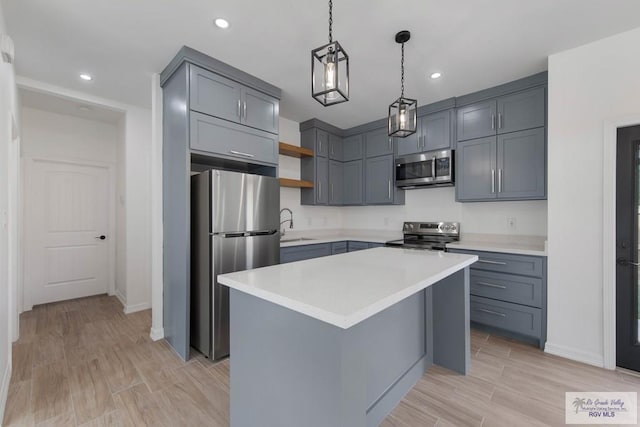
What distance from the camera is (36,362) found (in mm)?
2291

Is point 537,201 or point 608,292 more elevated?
point 537,201

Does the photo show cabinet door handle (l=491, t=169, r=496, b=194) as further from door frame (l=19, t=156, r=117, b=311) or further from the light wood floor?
door frame (l=19, t=156, r=117, b=311)

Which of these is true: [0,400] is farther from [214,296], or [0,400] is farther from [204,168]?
[204,168]

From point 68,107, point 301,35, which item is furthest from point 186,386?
point 68,107

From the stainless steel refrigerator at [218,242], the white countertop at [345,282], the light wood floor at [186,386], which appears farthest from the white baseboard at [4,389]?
the white countertop at [345,282]

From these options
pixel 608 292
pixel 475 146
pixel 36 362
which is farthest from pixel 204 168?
pixel 608 292

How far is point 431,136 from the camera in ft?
11.5

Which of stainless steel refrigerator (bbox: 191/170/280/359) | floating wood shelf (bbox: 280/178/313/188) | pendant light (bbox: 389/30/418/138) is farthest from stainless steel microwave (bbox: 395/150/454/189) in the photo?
stainless steel refrigerator (bbox: 191/170/280/359)

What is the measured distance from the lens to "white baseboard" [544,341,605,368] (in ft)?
7.27

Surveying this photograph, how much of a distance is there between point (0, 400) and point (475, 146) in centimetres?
440

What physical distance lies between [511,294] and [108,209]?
5.34 metres

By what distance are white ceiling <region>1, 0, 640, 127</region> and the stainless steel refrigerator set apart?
3.50ft

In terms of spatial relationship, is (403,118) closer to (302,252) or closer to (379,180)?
(302,252)

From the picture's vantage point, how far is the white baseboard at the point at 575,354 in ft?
7.27
